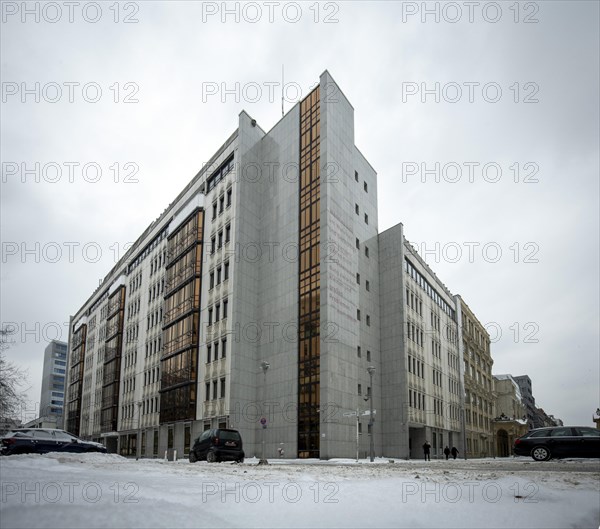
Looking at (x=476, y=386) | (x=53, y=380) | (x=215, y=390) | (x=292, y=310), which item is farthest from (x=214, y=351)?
(x=53, y=380)

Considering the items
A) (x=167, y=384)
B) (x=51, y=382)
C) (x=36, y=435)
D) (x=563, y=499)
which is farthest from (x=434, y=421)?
(x=51, y=382)

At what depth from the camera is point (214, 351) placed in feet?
150

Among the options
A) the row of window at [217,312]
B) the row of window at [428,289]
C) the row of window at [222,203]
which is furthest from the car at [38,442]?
the row of window at [428,289]

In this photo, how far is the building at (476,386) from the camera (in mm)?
73500

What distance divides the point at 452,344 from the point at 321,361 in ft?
116

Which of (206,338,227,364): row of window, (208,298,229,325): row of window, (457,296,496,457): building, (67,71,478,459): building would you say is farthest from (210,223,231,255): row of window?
(457,296,496,457): building

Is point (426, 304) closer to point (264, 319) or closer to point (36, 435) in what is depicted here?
point (264, 319)

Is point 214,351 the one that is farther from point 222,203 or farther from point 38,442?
point 38,442

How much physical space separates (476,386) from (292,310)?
46632 mm

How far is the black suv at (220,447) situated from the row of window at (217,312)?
2102 centimetres

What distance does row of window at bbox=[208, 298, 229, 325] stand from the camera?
149ft

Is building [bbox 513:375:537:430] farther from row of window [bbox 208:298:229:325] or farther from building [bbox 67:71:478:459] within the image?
row of window [bbox 208:298:229:325]

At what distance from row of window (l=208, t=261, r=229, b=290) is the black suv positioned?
896 inches

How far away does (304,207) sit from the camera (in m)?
45.2
